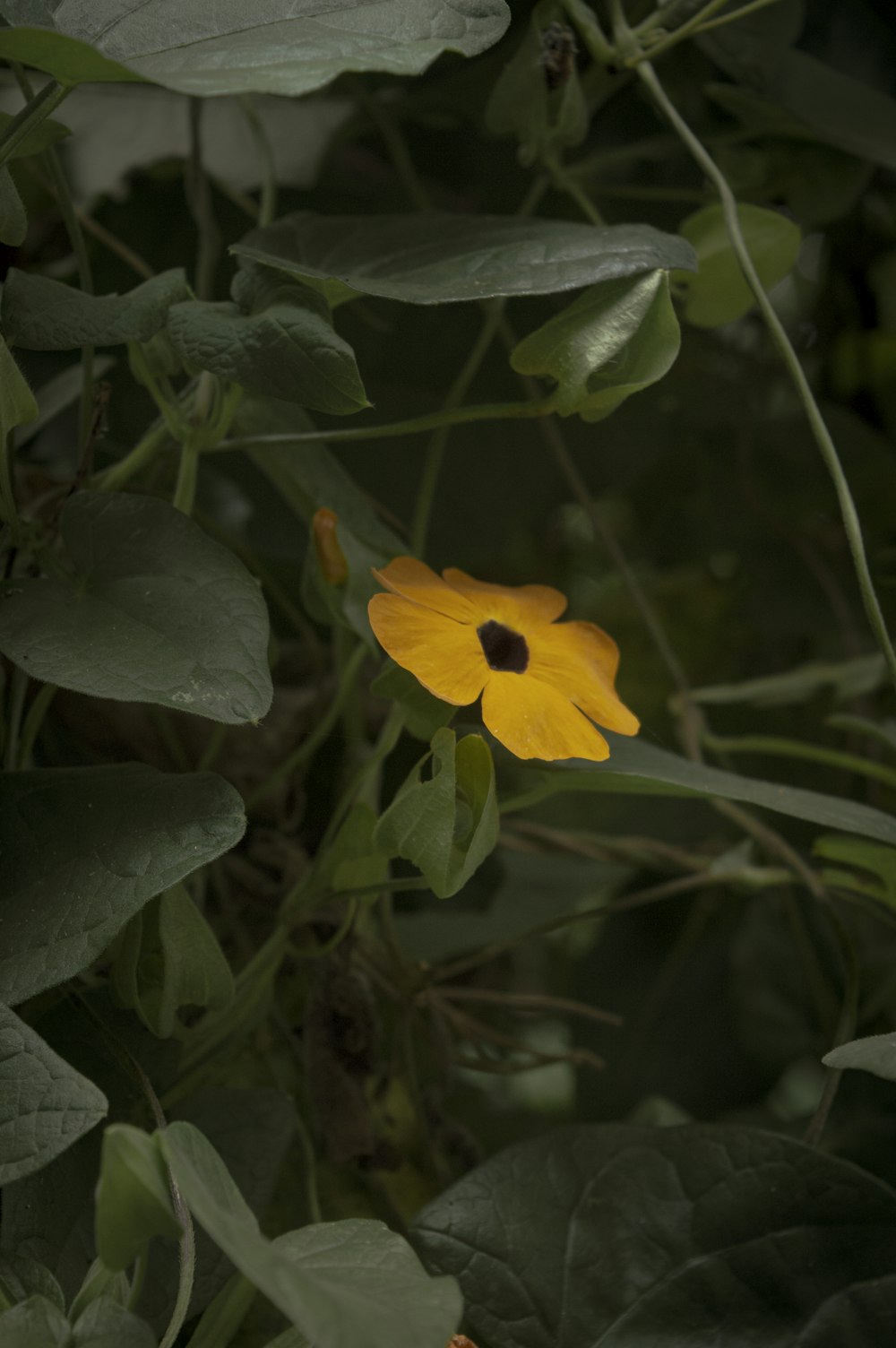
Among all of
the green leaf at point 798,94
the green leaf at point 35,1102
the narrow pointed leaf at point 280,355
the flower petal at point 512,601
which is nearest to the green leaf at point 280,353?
the narrow pointed leaf at point 280,355

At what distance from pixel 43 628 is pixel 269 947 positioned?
17 cm

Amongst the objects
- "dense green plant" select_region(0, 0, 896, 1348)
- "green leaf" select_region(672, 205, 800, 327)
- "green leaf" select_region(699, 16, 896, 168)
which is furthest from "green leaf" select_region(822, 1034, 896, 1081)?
"green leaf" select_region(699, 16, 896, 168)

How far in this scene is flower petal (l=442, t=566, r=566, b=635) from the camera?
45cm

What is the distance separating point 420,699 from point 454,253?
170mm

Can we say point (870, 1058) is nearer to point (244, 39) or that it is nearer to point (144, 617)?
point (144, 617)

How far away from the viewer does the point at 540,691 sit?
0.41 meters

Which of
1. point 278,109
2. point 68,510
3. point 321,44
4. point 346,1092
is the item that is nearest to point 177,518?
point 68,510

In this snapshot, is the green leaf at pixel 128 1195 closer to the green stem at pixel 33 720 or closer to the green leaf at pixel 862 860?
the green stem at pixel 33 720

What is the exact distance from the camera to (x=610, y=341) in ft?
1.33

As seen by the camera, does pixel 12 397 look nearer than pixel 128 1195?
No

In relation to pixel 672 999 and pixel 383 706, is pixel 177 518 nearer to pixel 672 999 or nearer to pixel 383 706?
pixel 383 706

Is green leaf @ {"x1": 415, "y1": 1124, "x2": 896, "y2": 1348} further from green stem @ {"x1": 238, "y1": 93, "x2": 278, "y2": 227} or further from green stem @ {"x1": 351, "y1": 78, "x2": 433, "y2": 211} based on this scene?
green stem @ {"x1": 351, "y1": 78, "x2": 433, "y2": 211}

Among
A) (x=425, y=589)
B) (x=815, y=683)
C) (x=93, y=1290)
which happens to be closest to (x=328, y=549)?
(x=425, y=589)

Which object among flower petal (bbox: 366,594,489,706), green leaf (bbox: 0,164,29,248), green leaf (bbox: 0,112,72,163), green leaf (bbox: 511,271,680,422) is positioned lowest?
flower petal (bbox: 366,594,489,706)
